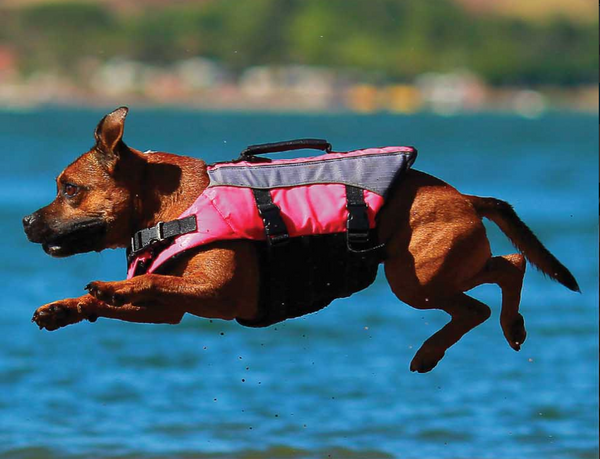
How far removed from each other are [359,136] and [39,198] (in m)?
36.4

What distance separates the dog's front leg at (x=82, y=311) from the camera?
6.19 metres

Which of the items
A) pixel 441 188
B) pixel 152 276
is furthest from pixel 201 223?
pixel 441 188

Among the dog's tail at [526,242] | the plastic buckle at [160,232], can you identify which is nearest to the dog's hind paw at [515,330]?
the dog's tail at [526,242]

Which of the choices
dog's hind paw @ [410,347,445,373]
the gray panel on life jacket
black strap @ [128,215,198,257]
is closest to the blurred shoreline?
dog's hind paw @ [410,347,445,373]

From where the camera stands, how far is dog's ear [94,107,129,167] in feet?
20.5

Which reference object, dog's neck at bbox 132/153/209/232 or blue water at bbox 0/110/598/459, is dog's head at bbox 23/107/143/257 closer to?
dog's neck at bbox 132/153/209/232

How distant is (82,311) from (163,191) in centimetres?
73

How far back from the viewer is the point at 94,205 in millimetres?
6398

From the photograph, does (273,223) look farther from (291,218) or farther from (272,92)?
(272,92)

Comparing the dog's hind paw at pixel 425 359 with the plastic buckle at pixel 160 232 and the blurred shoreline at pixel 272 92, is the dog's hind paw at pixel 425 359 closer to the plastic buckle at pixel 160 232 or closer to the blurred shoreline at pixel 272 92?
the plastic buckle at pixel 160 232

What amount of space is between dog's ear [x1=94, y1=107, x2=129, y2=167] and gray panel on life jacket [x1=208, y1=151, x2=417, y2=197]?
49 cm

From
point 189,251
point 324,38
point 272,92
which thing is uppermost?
point 324,38

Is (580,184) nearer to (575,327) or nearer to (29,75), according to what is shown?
(575,327)

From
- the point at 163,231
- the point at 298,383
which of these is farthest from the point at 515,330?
the point at 298,383
